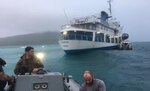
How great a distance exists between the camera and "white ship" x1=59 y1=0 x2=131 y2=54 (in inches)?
2621

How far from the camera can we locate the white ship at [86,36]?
218 feet

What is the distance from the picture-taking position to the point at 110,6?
104438 millimetres

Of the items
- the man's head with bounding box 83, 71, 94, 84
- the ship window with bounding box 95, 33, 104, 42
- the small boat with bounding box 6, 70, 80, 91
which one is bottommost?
the small boat with bounding box 6, 70, 80, 91

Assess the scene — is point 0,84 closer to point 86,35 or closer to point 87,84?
point 87,84

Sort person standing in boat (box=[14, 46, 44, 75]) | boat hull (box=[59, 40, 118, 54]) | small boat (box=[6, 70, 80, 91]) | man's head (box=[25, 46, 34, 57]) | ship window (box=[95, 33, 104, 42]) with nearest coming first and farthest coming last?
small boat (box=[6, 70, 80, 91])
man's head (box=[25, 46, 34, 57])
person standing in boat (box=[14, 46, 44, 75])
boat hull (box=[59, 40, 118, 54])
ship window (box=[95, 33, 104, 42])

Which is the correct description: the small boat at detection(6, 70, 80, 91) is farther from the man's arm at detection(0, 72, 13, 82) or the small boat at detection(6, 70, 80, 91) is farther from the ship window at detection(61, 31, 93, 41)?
the ship window at detection(61, 31, 93, 41)

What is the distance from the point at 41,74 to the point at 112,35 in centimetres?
7786

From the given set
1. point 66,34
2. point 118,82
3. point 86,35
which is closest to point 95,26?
point 86,35

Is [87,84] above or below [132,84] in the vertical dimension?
→ above

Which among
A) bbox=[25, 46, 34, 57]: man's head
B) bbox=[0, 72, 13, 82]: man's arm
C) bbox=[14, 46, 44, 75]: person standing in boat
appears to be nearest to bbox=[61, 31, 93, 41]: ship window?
bbox=[14, 46, 44, 75]: person standing in boat

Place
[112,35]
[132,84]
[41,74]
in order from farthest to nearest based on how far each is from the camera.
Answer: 1. [112,35]
2. [132,84]
3. [41,74]

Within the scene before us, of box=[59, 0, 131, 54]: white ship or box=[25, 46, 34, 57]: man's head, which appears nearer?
box=[25, 46, 34, 57]: man's head

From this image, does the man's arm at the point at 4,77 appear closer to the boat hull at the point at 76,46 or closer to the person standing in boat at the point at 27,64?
the person standing in boat at the point at 27,64

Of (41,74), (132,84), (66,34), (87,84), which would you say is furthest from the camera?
(66,34)
